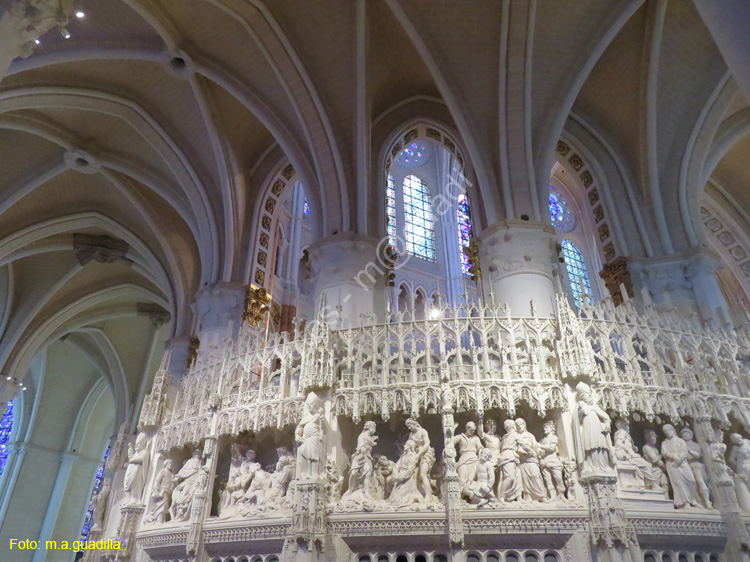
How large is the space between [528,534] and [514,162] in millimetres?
8132

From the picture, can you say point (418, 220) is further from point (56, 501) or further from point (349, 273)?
point (56, 501)

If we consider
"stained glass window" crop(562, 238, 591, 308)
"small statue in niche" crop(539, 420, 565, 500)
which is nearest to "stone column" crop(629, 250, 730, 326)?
"small statue in niche" crop(539, 420, 565, 500)

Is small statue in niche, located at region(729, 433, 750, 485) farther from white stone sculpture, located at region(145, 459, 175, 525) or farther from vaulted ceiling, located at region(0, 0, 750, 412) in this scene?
white stone sculpture, located at region(145, 459, 175, 525)

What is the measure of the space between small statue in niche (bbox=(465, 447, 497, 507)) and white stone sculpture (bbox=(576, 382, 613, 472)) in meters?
1.08

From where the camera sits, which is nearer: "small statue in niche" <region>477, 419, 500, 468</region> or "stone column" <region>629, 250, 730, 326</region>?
"small statue in niche" <region>477, 419, 500, 468</region>

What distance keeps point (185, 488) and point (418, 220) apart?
18.4 m

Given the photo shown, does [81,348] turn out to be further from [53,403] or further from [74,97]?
[74,97]

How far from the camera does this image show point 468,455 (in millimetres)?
6770

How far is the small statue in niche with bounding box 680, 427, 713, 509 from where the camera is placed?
6.77 meters

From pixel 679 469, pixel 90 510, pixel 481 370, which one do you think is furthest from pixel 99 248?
pixel 679 469

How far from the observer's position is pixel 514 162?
12266 millimetres

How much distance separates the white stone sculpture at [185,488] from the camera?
7559 millimetres

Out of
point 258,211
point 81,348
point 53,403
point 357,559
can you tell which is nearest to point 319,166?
point 258,211

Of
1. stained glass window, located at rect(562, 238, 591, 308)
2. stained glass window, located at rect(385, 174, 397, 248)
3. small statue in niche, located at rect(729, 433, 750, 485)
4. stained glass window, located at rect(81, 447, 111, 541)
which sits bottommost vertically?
small statue in niche, located at rect(729, 433, 750, 485)
